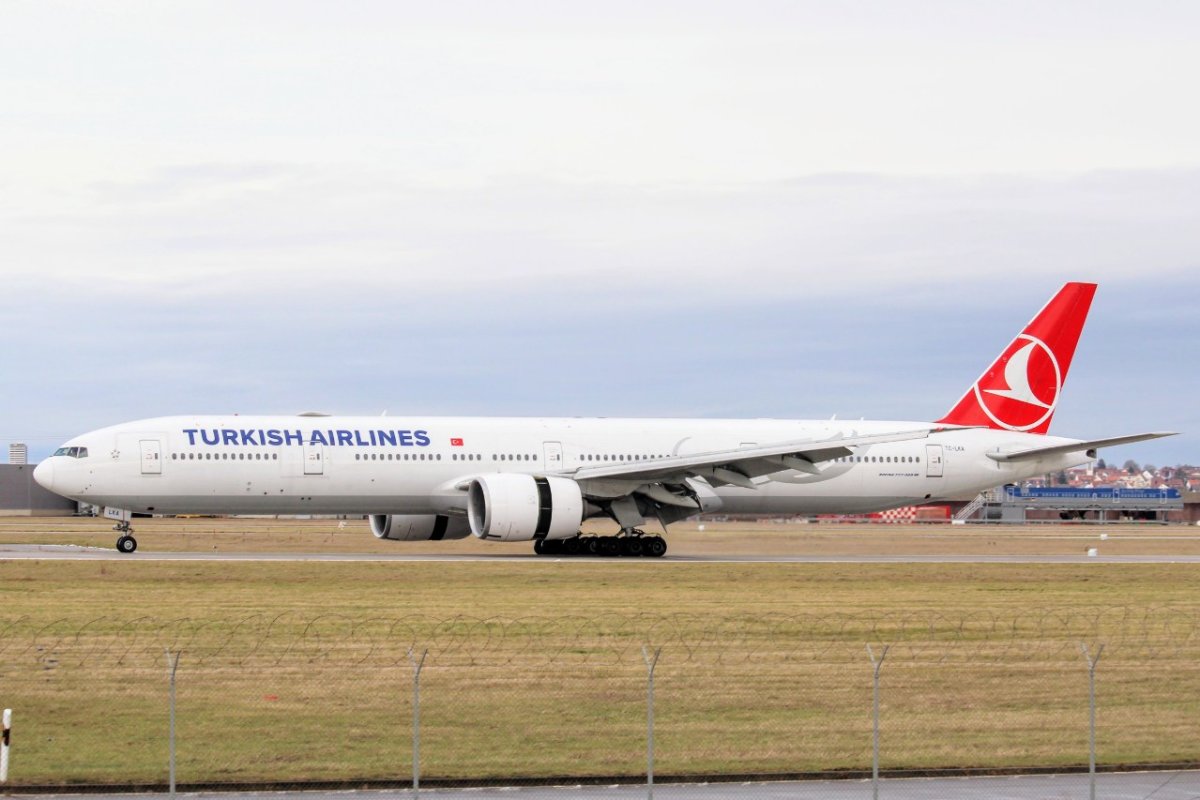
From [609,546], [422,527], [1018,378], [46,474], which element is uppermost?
[1018,378]

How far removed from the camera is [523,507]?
4388cm

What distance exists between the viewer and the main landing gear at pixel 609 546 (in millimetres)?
47406

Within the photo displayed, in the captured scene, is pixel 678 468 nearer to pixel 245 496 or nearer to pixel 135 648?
pixel 245 496

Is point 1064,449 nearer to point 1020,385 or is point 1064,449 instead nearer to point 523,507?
point 1020,385

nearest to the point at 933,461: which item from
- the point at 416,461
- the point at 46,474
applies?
the point at 416,461

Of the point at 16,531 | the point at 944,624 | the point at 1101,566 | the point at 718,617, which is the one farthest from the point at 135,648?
the point at 16,531

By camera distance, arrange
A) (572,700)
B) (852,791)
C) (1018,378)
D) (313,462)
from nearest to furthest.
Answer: (852,791) → (572,700) → (313,462) → (1018,378)

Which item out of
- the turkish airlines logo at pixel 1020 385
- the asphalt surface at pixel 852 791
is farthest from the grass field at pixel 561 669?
the turkish airlines logo at pixel 1020 385

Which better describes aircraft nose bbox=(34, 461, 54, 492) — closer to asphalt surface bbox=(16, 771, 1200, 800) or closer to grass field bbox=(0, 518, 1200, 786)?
grass field bbox=(0, 518, 1200, 786)

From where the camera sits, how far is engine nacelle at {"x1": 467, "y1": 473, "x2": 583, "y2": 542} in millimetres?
43750

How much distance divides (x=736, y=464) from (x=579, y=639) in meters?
19.3

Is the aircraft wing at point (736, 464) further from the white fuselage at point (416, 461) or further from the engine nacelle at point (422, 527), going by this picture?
the engine nacelle at point (422, 527)

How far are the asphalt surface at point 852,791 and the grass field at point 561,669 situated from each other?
0.64 metres

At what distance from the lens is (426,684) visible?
2284 cm
